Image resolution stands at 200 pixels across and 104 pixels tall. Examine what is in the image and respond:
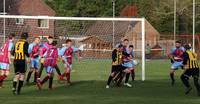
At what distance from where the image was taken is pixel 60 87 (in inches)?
862

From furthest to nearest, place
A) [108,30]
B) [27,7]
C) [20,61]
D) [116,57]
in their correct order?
[27,7] < [108,30] < [116,57] < [20,61]

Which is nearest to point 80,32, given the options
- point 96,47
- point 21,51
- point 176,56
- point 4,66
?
point 96,47

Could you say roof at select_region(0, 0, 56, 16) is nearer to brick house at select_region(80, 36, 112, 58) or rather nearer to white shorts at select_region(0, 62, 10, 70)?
brick house at select_region(80, 36, 112, 58)

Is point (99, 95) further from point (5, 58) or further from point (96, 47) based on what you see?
point (96, 47)

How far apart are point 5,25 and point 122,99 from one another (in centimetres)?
2581

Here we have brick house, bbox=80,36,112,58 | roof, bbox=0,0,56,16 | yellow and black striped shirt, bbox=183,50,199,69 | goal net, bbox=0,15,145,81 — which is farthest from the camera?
roof, bbox=0,0,56,16

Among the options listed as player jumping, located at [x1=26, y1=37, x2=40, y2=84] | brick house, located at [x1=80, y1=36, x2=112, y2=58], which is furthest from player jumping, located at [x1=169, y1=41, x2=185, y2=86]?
brick house, located at [x1=80, y1=36, x2=112, y2=58]

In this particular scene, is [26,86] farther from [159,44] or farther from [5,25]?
[159,44]

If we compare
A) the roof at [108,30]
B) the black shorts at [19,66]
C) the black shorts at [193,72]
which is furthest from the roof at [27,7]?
the black shorts at [193,72]

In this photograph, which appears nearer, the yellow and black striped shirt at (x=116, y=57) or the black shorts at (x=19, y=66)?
the black shorts at (x=19, y=66)

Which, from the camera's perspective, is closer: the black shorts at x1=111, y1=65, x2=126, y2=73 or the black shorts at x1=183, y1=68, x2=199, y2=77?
the black shorts at x1=183, y1=68, x2=199, y2=77

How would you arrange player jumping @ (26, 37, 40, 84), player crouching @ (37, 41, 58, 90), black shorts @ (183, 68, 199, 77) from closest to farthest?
black shorts @ (183, 68, 199, 77)
player crouching @ (37, 41, 58, 90)
player jumping @ (26, 37, 40, 84)

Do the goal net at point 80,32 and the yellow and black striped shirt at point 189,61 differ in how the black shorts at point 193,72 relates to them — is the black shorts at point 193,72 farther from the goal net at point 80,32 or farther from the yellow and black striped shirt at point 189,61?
the goal net at point 80,32

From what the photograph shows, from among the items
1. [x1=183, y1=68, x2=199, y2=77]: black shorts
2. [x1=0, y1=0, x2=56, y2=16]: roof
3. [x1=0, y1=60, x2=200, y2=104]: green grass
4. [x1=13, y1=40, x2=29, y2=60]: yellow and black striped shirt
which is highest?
[x1=0, y1=0, x2=56, y2=16]: roof
